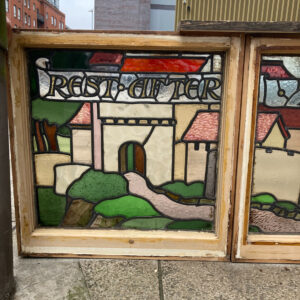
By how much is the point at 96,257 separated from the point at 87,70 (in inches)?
57.1

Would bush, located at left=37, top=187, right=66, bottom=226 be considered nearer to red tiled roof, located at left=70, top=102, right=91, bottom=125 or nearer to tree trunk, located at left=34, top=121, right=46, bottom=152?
tree trunk, located at left=34, top=121, right=46, bottom=152

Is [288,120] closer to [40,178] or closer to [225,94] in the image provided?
[225,94]

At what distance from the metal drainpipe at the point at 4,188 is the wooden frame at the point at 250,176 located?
157 centimetres

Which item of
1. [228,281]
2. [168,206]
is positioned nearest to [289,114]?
[168,206]

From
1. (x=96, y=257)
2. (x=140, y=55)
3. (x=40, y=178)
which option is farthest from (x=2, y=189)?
(x=140, y=55)

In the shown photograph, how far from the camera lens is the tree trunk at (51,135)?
7.17 ft

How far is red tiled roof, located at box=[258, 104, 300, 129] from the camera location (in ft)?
6.92

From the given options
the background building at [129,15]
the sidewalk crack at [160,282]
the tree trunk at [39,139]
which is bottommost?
the sidewalk crack at [160,282]

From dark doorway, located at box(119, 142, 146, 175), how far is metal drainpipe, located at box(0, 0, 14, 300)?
811 mm

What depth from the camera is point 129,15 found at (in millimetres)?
15234

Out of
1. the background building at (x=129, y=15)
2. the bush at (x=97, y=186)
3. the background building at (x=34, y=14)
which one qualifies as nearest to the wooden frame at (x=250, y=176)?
the bush at (x=97, y=186)

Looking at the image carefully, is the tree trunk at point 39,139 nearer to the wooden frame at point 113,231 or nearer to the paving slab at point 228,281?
the wooden frame at point 113,231

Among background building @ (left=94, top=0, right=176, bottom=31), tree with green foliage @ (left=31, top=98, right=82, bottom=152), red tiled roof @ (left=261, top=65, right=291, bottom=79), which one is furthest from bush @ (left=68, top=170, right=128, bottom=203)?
background building @ (left=94, top=0, right=176, bottom=31)

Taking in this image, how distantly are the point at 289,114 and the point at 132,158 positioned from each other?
1218 millimetres
